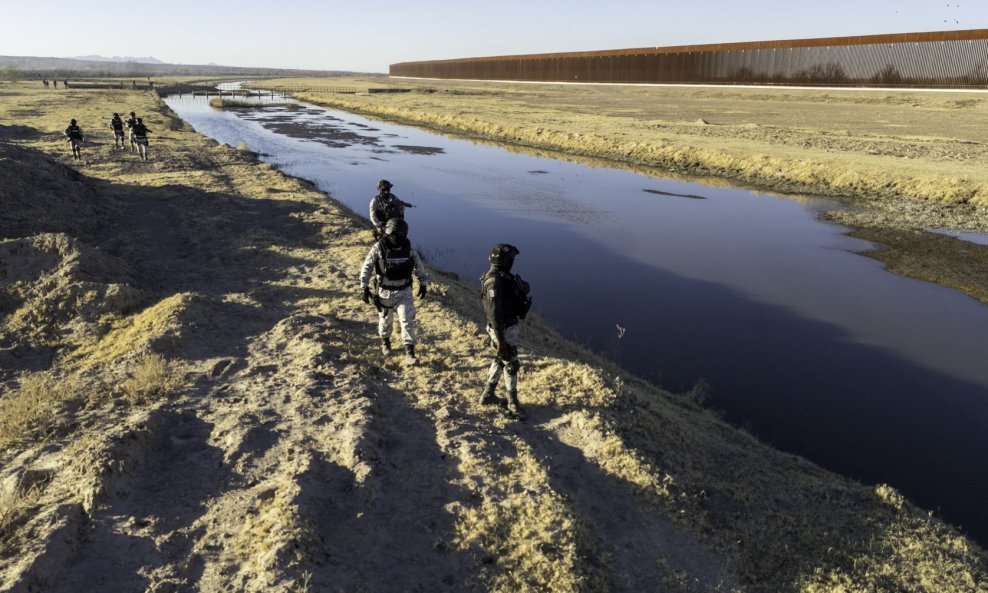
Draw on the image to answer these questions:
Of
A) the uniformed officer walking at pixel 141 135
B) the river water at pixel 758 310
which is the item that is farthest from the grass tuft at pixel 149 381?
the uniformed officer walking at pixel 141 135

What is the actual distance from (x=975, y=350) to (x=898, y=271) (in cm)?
511

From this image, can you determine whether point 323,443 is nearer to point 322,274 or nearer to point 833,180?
point 322,274

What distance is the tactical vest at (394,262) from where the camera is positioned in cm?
729

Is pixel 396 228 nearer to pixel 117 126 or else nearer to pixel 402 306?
pixel 402 306

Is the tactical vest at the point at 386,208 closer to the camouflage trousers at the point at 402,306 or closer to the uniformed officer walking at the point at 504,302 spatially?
the camouflage trousers at the point at 402,306

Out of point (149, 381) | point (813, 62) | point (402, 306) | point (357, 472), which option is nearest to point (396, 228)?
point (402, 306)

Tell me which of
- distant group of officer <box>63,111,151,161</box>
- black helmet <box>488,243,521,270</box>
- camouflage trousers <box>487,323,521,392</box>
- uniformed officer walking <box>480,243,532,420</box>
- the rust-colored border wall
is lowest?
camouflage trousers <box>487,323,521,392</box>

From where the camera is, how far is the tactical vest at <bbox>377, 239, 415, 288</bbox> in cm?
729

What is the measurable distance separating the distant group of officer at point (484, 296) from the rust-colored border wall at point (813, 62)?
183 feet

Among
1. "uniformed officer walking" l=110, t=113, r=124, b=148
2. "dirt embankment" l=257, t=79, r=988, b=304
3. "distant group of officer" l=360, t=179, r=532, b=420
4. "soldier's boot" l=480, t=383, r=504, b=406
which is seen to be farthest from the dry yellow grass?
"uniformed officer walking" l=110, t=113, r=124, b=148

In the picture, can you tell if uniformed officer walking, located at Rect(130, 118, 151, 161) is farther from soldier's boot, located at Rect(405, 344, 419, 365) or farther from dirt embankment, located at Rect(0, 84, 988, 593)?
soldier's boot, located at Rect(405, 344, 419, 365)

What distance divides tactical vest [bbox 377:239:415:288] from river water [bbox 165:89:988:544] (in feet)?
5.98

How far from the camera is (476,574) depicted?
4.52m

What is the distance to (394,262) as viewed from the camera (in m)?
7.31
